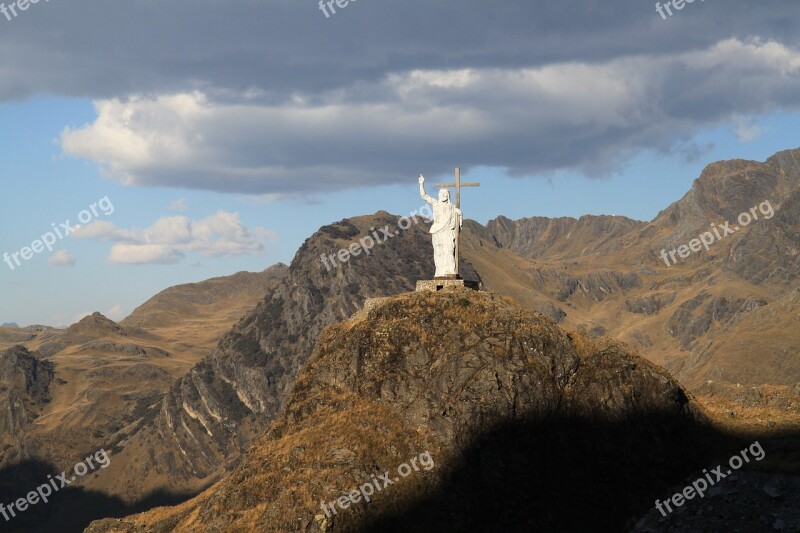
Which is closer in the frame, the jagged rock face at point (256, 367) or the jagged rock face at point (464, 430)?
the jagged rock face at point (464, 430)

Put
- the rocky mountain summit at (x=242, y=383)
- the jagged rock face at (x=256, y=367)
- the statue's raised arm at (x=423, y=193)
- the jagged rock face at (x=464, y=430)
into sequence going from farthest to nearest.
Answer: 1. the jagged rock face at (x=256, y=367)
2. the rocky mountain summit at (x=242, y=383)
3. the statue's raised arm at (x=423, y=193)
4. the jagged rock face at (x=464, y=430)

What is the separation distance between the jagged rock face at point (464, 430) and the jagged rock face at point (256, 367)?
125m

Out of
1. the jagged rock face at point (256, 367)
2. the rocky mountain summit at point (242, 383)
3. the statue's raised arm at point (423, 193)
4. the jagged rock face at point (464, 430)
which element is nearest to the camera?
the jagged rock face at point (464, 430)

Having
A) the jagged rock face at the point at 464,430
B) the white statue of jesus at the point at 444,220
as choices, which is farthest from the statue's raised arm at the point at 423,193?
the jagged rock face at the point at 464,430

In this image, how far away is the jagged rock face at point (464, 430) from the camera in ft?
123

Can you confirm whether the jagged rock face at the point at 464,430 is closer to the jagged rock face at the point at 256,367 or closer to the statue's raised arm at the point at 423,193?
the statue's raised arm at the point at 423,193

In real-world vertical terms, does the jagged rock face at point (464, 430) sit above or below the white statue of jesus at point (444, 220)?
below

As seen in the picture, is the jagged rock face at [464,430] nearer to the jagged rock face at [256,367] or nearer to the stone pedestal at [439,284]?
the stone pedestal at [439,284]

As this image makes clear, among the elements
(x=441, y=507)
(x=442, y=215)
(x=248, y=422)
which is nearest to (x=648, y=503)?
(x=441, y=507)

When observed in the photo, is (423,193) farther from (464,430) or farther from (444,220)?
(464,430)

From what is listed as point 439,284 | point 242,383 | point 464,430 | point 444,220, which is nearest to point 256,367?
point 242,383

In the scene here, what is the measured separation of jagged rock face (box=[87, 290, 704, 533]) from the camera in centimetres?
3747

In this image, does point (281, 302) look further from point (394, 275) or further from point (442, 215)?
point (442, 215)

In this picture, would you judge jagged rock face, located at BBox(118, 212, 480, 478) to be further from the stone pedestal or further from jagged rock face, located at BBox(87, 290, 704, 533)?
jagged rock face, located at BBox(87, 290, 704, 533)
